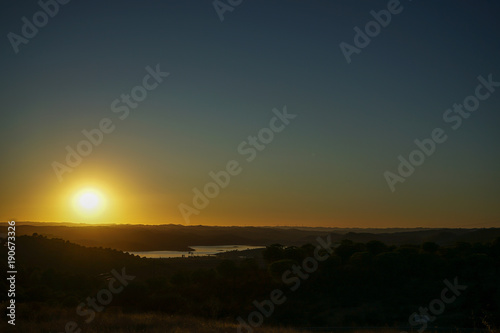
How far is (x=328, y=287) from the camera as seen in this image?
1576 inches

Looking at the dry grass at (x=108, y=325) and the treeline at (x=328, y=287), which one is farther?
the treeline at (x=328, y=287)

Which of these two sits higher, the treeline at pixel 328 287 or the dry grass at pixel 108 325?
the dry grass at pixel 108 325

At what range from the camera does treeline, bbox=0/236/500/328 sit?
3095 centimetres

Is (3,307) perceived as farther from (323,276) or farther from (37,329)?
(323,276)

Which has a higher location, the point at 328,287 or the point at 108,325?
the point at 108,325

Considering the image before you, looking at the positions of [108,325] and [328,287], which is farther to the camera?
[328,287]

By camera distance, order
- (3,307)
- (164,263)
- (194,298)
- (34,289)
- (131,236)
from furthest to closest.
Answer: (131,236) < (164,263) < (194,298) < (34,289) < (3,307)

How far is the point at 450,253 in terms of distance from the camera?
157ft

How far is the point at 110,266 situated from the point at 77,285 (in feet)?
68.8

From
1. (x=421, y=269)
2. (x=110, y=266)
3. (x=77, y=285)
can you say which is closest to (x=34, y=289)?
(x=77, y=285)

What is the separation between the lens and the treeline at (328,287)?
30953 millimetres

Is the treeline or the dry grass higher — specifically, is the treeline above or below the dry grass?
below

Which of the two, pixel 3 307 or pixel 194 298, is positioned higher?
pixel 3 307

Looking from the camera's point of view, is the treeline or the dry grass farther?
the treeline
